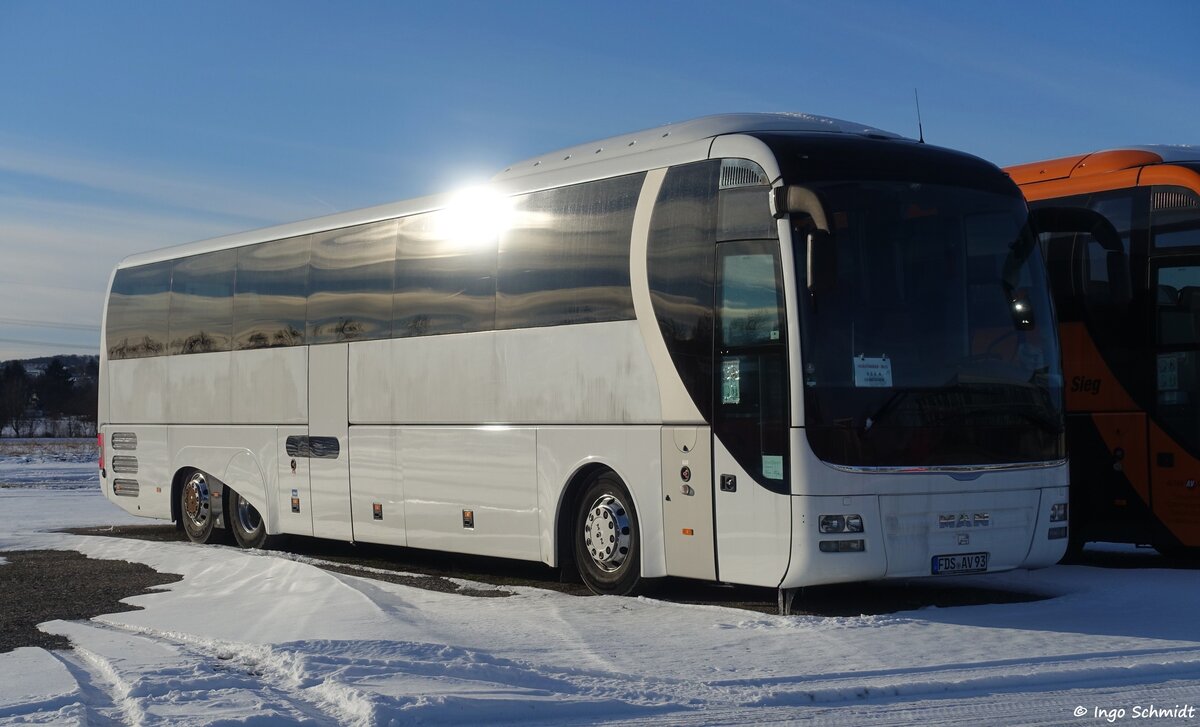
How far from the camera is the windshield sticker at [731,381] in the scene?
10.4 metres

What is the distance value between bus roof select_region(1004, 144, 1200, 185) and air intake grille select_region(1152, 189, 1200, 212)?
34 cm

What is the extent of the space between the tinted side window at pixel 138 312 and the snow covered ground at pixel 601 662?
7.81m

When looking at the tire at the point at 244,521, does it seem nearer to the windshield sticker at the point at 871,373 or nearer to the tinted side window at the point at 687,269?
the tinted side window at the point at 687,269

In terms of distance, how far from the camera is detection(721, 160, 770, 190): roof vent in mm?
10383

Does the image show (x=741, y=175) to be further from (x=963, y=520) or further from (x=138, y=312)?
(x=138, y=312)

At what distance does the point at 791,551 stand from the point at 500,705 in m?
3.37

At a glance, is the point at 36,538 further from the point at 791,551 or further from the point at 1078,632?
the point at 1078,632

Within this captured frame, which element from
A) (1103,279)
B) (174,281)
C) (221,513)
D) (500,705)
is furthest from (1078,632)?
(174,281)

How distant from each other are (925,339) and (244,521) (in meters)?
10.5

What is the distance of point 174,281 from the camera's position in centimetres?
1895

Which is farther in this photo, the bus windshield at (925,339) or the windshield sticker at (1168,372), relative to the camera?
the windshield sticker at (1168,372)

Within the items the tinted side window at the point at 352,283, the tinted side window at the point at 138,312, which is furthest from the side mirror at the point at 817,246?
the tinted side window at the point at 138,312

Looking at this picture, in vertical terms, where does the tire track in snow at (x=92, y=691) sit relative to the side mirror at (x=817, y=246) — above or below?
below

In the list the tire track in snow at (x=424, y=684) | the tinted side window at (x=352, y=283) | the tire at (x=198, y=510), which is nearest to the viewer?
the tire track in snow at (x=424, y=684)
